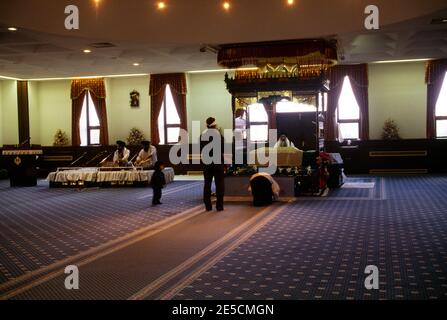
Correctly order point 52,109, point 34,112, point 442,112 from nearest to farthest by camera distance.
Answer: point 442,112 < point 34,112 < point 52,109

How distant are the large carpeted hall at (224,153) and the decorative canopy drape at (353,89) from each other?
4 centimetres

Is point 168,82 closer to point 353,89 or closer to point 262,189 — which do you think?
point 353,89

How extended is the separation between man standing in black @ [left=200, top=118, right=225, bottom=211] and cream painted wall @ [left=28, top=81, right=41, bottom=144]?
37.4 feet

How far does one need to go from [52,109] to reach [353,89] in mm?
9907

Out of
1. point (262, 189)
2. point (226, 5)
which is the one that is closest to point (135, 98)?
point (226, 5)

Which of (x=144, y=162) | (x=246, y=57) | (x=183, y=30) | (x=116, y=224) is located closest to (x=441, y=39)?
(x=246, y=57)

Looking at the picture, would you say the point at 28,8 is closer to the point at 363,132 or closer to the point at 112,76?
the point at 112,76

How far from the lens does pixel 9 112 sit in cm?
1820

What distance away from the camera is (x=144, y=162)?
45.8 ft

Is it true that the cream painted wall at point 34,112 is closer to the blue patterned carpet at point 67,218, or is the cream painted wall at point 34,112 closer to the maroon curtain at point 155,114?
the maroon curtain at point 155,114

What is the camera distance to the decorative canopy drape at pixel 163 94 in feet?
57.5

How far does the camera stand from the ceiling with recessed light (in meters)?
10.6

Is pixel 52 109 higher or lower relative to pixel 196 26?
lower

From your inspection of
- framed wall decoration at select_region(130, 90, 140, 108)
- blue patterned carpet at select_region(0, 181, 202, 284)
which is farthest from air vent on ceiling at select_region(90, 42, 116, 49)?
framed wall decoration at select_region(130, 90, 140, 108)
